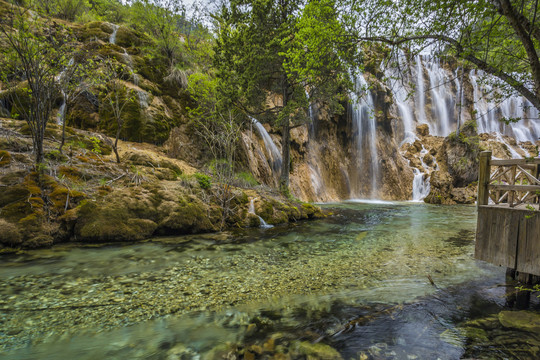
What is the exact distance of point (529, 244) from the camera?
160 inches

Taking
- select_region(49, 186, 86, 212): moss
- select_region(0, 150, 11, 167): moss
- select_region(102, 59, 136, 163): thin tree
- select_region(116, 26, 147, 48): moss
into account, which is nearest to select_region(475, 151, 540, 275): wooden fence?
select_region(49, 186, 86, 212): moss

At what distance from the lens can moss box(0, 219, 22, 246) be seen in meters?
5.38

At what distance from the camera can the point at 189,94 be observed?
1579 centimetres

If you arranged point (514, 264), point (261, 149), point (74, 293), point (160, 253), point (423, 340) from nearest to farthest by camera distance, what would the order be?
point (423, 340)
point (74, 293)
point (514, 264)
point (160, 253)
point (261, 149)

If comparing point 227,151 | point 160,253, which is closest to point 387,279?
point 160,253

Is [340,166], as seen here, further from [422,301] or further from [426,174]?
[422,301]

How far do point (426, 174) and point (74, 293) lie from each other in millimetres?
26663

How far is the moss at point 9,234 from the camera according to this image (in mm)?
5375

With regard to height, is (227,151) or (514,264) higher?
(227,151)

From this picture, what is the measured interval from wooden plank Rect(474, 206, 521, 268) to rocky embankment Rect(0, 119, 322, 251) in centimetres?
641

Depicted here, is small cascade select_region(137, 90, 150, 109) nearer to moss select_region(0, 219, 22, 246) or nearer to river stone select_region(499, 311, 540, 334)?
moss select_region(0, 219, 22, 246)

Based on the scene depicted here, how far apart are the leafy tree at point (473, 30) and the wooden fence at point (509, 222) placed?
4.18ft

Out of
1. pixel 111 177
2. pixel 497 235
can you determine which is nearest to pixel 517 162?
pixel 497 235

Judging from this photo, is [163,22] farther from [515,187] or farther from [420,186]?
[420,186]
